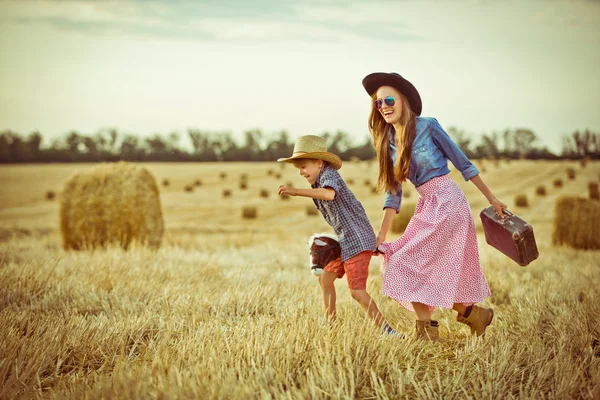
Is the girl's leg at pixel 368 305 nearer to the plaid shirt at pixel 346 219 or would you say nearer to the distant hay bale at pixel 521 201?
the plaid shirt at pixel 346 219

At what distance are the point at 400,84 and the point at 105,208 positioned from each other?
305 inches

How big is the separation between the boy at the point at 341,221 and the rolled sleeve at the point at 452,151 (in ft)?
2.45

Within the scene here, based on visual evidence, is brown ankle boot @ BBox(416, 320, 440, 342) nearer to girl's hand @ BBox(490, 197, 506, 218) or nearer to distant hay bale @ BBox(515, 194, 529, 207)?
girl's hand @ BBox(490, 197, 506, 218)

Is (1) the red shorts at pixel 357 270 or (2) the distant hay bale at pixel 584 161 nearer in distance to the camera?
(1) the red shorts at pixel 357 270

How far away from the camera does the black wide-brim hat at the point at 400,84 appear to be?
3.68 meters

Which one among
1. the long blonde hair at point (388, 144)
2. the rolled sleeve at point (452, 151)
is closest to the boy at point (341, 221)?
the long blonde hair at point (388, 144)

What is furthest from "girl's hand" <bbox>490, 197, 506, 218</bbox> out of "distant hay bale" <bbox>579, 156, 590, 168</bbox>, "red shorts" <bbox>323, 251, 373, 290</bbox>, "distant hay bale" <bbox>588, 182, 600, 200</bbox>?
"distant hay bale" <bbox>579, 156, 590, 168</bbox>

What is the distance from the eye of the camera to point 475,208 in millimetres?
22609

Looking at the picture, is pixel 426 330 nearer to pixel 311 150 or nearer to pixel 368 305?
pixel 368 305

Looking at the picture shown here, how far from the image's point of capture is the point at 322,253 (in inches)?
147

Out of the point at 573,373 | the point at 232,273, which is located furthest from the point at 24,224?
the point at 573,373

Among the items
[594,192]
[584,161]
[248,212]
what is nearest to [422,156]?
[248,212]

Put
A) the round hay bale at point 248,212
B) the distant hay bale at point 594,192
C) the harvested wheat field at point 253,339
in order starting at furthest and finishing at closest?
the distant hay bale at point 594,192 → the round hay bale at point 248,212 → the harvested wheat field at point 253,339

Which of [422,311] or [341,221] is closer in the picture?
[422,311]
